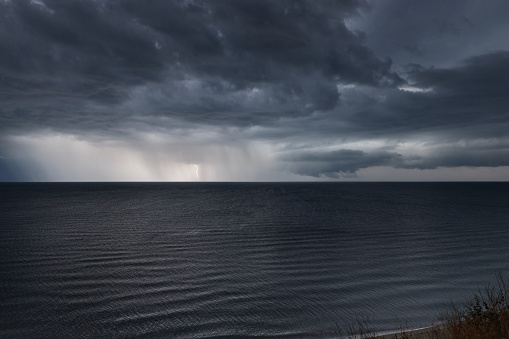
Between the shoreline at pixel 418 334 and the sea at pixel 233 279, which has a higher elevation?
the shoreline at pixel 418 334

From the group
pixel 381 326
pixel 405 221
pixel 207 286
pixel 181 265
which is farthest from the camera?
pixel 405 221

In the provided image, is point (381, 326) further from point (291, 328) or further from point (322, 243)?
point (322, 243)

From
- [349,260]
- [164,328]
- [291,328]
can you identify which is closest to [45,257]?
[164,328]

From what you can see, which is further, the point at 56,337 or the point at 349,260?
the point at 349,260

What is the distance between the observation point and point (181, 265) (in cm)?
2856

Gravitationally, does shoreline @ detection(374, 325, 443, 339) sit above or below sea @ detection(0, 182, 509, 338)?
above

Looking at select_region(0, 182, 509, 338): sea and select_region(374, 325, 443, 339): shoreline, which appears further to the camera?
select_region(0, 182, 509, 338): sea

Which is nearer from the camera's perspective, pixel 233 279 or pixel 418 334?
pixel 418 334

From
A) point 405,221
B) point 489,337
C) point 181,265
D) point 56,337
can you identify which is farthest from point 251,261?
point 405,221

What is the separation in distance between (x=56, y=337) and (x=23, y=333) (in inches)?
64.9

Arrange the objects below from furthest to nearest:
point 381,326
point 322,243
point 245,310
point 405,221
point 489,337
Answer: point 405,221 → point 322,243 → point 245,310 → point 381,326 → point 489,337

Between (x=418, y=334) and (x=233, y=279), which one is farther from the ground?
(x=418, y=334)

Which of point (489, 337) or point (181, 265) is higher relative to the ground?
point (489, 337)

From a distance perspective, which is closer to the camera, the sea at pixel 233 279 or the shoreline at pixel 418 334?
the shoreline at pixel 418 334
